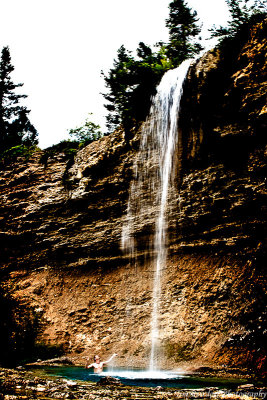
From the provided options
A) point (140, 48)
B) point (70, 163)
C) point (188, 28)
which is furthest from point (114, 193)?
point (188, 28)

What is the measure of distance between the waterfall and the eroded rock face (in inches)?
14.0

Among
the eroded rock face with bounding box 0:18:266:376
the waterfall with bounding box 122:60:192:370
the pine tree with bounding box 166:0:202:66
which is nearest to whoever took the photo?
the eroded rock face with bounding box 0:18:266:376

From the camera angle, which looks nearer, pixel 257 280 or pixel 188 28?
pixel 257 280

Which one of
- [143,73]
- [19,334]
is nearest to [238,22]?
[143,73]

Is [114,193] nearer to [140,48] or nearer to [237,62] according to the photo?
[237,62]

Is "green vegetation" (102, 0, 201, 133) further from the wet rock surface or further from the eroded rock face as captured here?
the wet rock surface

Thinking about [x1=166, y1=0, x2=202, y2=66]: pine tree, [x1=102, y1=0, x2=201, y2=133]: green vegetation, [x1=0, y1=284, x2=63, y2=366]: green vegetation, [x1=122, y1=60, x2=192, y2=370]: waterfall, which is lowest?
[x1=0, y1=284, x2=63, y2=366]: green vegetation

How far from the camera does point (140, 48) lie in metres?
23.8

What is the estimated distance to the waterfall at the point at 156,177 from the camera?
50.9 feet

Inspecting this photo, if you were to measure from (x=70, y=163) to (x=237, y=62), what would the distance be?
9.64 m

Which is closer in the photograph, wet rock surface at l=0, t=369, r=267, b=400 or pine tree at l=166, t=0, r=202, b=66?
wet rock surface at l=0, t=369, r=267, b=400

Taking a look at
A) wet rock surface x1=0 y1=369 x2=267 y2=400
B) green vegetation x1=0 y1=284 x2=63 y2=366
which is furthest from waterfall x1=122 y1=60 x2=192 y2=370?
wet rock surface x1=0 y1=369 x2=267 y2=400

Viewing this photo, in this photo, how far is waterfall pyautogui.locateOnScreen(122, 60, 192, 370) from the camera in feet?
50.9

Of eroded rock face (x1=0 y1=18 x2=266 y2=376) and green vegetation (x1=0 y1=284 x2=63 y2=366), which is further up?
eroded rock face (x1=0 y1=18 x2=266 y2=376)
